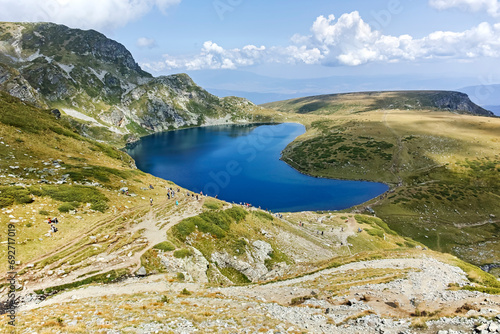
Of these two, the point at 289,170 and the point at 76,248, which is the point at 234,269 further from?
the point at 289,170

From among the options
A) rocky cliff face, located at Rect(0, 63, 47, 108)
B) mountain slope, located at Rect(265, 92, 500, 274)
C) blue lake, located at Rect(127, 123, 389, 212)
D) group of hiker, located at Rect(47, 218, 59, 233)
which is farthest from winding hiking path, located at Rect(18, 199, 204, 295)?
rocky cliff face, located at Rect(0, 63, 47, 108)

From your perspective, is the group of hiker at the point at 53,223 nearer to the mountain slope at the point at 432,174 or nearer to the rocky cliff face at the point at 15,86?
the mountain slope at the point at 432,174

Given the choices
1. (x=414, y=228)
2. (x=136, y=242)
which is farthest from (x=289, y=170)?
(x=136, y=242)

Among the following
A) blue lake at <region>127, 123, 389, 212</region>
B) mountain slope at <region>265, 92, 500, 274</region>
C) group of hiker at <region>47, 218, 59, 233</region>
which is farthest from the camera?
blue lake at <region>127, 123, 389, 212</region>

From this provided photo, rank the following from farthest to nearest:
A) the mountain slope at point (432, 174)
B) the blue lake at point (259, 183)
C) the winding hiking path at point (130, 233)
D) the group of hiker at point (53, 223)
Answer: the blue lake at point (259, 183) < the mountain slope at point (432, 174) < the group of hiker at point (53, 223) < the winding hiking path at point (130, 233)

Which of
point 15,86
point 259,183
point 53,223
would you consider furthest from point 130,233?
point 15,86

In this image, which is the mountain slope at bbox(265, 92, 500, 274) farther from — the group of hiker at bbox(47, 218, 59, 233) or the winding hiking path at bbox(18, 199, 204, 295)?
the group of hiker at bbox(47, 218, 59, 233)

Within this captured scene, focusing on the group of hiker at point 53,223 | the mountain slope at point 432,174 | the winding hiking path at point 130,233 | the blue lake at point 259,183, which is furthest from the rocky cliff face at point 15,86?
the mountain slope at point 432,174

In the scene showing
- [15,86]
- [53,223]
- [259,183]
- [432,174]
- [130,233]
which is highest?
[15,86]

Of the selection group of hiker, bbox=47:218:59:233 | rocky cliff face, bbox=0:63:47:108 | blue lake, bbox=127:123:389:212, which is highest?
rocky cliff face, bbox=0:63:47:108

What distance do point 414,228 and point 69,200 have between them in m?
109

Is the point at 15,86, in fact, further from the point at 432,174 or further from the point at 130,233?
the point at 432,174

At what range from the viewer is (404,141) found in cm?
17588

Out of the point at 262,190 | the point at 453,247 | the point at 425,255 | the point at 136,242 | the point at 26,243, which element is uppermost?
the point at 26,243
